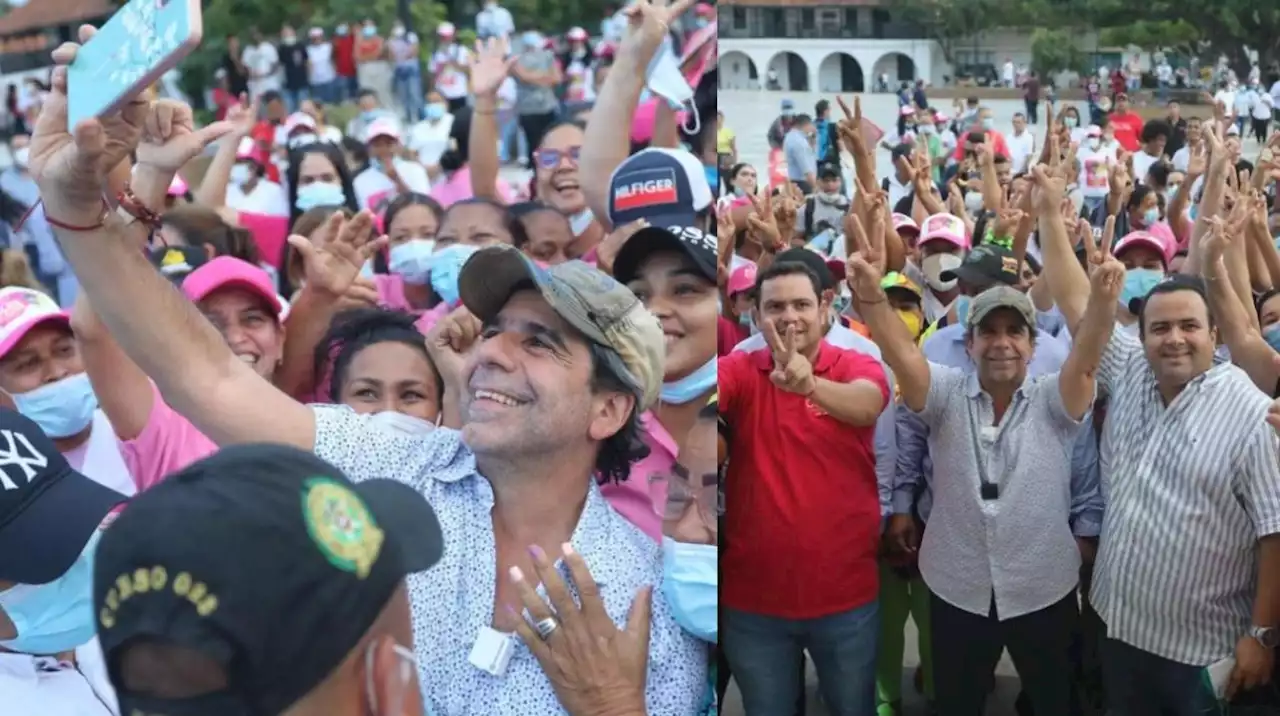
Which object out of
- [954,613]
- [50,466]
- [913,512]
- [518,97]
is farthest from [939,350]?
[518,97]

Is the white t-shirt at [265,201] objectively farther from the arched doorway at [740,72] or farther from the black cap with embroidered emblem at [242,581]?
the black cap with embroidered emblem at [242,581]

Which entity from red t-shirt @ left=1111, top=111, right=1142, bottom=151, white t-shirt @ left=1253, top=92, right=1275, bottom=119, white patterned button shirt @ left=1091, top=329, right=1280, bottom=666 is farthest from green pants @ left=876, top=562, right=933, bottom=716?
white t-shirt @ left=1253, top=92, right=1275, bottom=119

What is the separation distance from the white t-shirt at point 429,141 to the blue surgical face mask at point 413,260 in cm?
436

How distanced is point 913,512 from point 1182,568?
28.6 inches

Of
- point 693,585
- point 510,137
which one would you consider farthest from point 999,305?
point 510,137

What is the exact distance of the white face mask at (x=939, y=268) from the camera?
14.3 feet

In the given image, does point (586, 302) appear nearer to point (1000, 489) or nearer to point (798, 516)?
point (798, 516)

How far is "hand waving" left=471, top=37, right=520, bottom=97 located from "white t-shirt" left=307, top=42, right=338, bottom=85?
27.8 ft

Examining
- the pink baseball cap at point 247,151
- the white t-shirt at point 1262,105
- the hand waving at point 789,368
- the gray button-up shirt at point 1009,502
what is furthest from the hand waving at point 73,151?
the white t-shirt at point 1262,105

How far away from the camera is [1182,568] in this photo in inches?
108

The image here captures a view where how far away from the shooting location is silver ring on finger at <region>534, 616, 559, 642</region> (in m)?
1.46

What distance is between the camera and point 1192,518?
274 cm

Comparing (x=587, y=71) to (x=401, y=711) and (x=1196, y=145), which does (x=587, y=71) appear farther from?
(x=401, y=711)

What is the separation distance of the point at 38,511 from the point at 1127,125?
6010mm
